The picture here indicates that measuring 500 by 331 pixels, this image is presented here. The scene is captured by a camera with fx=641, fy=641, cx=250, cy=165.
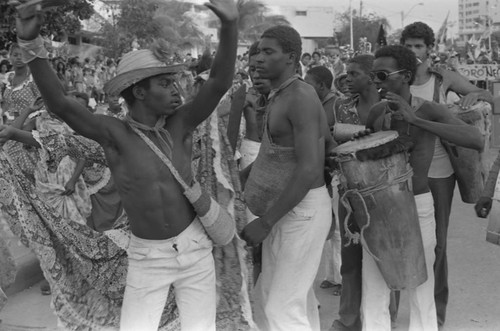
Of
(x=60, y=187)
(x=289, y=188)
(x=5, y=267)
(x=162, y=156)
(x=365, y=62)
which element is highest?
(x=365, y=62)

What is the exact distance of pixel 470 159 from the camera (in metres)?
4.07

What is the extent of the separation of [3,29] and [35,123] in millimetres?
7214

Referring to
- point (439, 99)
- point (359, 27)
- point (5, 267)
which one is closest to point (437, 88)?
point (439, 99)

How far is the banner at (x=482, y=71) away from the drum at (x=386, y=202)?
10.2 meters

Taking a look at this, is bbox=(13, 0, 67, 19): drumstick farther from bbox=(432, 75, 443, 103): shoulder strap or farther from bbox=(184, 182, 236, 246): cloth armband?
bbox=(432, 75, 443, 103): shoulder strap

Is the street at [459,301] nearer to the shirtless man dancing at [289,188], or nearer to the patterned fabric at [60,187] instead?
the patterned fabric at [60,187]

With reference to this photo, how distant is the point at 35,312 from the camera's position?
5016 mm

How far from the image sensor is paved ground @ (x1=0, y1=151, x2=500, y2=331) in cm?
457

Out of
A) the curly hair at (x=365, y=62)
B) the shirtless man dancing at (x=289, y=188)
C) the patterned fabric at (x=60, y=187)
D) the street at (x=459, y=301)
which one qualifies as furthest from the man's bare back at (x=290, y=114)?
the patterned fabric at (x=60, y=187)

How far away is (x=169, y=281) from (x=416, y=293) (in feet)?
5.12

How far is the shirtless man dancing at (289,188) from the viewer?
3148mm

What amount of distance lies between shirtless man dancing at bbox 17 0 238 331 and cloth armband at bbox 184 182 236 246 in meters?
0.04

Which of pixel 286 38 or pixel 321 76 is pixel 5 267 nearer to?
pixel 286 38

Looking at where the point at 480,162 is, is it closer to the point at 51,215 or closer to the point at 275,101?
the point at 275,101
